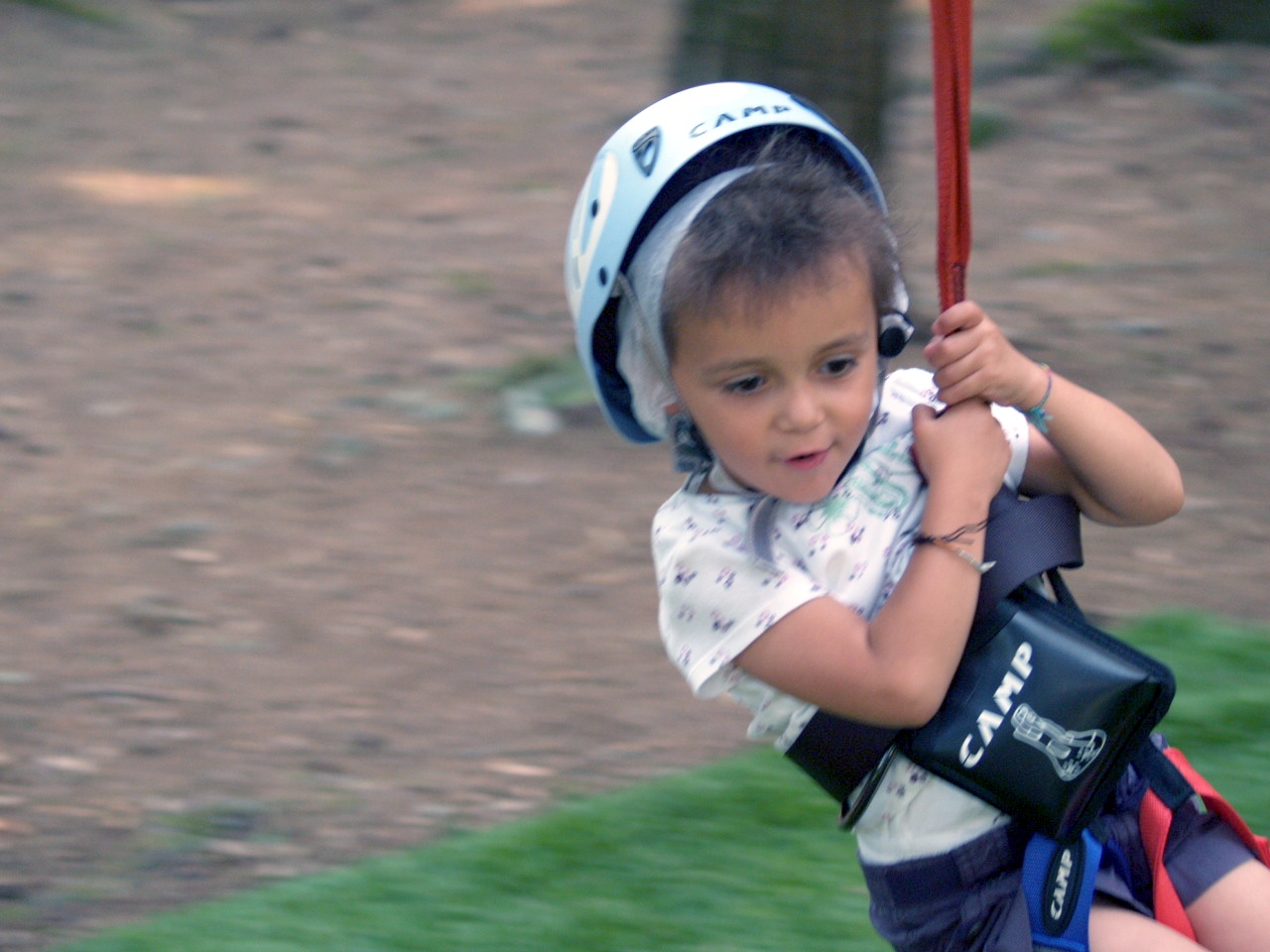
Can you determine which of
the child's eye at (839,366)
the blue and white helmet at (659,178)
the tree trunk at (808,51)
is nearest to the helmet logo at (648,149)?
the blue and white helmet at (659,178)

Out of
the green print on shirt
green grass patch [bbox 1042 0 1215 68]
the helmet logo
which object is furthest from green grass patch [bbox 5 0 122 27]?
the green print on shirt

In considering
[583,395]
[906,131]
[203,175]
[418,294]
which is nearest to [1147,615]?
[583,395]

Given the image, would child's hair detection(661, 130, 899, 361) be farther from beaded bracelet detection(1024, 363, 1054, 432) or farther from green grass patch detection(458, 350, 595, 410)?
green grass patch detection(458, 350, 595, 410)

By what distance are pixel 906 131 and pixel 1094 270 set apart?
2.29m

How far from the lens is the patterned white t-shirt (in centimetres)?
208

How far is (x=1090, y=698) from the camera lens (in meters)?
1.99

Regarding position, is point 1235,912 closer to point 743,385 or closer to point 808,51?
point 743,385

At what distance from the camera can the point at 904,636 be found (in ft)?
6.56

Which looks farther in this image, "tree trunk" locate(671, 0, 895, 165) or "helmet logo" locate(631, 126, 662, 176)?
"tree trunk" locate(671, 0, 895, 165)

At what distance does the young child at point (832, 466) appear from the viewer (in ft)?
6.70

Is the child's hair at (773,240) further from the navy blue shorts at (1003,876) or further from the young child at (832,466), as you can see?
the navy blue shorts at (1003,876)

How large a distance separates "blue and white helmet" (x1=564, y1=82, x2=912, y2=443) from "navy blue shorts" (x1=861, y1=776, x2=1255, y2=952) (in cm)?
69

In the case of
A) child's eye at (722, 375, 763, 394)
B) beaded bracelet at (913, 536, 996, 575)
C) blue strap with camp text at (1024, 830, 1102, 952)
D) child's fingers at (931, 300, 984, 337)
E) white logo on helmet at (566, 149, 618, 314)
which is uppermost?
white logo on helmet at (566, 149, 618, 314)

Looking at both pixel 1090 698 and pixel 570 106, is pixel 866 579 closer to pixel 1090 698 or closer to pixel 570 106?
pixel 1090 698
